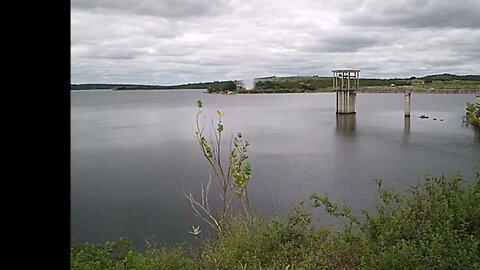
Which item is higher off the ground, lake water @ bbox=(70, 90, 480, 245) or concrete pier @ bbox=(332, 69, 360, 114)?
concrete pier @ bbox=(332, 69, 360, 114)

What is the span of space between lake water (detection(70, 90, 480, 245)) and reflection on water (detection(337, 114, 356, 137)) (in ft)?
0.18

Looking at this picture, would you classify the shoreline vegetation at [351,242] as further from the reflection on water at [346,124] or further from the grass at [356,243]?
the reflection on water at [346,124]

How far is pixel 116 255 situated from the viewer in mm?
2936

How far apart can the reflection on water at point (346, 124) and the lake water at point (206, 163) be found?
55 mm

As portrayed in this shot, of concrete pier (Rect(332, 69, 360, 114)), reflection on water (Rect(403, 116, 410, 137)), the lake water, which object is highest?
concrete pier (Rect(332, 69, 360, 114))

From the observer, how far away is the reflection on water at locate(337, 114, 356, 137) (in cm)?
1302

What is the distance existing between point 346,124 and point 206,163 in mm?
9218

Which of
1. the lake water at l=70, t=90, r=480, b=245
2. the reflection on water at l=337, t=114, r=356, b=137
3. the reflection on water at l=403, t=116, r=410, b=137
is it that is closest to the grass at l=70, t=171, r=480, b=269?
the lake water at l=70, t=90, r=480, b=245

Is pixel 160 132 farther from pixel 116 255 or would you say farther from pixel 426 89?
pixel 426 89

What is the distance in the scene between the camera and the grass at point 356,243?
219 centimetres

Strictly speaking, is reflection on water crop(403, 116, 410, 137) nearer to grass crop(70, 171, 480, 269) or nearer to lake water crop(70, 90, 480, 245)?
lake water crop(70, 90, 480, 245)

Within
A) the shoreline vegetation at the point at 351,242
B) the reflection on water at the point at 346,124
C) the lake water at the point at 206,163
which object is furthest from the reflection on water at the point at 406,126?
the shoreline vegetation at the point at 351,242
